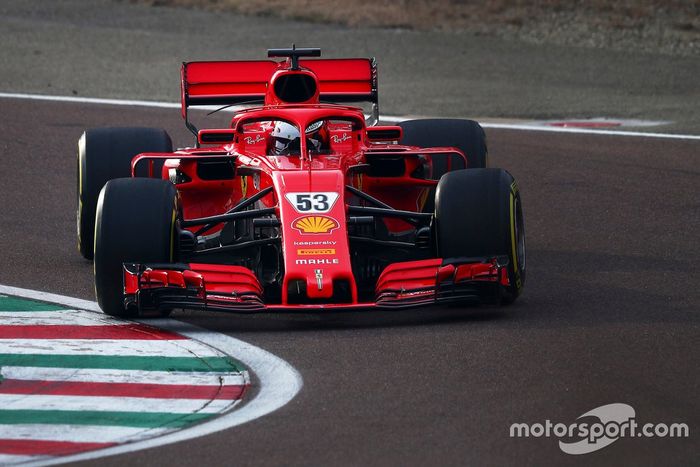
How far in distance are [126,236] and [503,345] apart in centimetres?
244

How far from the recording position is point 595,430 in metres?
7.17

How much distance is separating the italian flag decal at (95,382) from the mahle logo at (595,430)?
4.98 feet

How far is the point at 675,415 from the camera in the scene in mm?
7426

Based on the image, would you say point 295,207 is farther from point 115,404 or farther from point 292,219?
point 115,404

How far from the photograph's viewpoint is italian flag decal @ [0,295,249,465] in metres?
7.14

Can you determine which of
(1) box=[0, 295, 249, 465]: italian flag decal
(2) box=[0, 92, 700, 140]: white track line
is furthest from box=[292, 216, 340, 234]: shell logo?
(2) box=[0, 92, 700, 140]: white track line

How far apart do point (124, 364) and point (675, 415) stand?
3.01m

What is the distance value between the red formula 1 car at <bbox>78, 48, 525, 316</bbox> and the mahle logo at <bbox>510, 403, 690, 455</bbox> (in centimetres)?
218

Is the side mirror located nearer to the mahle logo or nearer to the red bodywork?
the red bodywork

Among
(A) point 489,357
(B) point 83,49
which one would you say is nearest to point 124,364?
(A) point 489,357

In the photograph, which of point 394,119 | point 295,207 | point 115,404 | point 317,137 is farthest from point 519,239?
point 394,119

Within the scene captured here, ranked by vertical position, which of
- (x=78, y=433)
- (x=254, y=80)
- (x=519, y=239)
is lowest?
(x=78, y=433)

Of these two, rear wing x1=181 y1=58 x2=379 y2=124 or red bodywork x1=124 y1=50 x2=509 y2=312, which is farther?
rear wing x1=181 y1=58 x2=379 y2=124

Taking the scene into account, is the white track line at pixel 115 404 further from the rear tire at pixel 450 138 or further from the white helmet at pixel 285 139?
the rear tire at pixel 450 138
